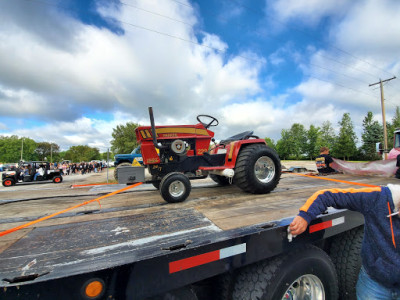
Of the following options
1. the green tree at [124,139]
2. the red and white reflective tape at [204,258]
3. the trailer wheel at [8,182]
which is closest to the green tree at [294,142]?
the green tree at [124,139]

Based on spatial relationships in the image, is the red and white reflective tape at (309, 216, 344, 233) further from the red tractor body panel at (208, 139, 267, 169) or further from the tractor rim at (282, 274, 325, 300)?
the red tractor body panel at (208, 139, 267, 169)

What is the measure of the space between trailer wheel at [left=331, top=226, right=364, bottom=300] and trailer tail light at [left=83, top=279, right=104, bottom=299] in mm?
2209

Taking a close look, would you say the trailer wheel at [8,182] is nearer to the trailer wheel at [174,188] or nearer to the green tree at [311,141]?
the trailer wheel at [174,188]

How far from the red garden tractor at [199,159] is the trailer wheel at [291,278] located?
1.39 m

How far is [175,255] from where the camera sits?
1149mm

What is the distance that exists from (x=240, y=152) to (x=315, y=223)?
196 cm

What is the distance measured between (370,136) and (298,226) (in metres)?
53.6

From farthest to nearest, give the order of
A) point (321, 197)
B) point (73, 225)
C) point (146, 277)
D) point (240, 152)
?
point (240, 152) → point (73, 225) → point (321, 197) → point (146, 277)

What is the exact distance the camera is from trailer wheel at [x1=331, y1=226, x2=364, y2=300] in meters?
1.94

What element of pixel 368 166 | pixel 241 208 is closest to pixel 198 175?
pixel 241 208

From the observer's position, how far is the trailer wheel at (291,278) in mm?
1447

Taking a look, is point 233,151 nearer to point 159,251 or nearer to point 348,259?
point 348,259

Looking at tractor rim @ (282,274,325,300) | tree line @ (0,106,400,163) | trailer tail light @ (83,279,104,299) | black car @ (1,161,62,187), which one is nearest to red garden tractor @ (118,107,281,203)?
tractor rim @ (282,274,325,300)

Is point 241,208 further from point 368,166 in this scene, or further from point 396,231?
point 368,166
